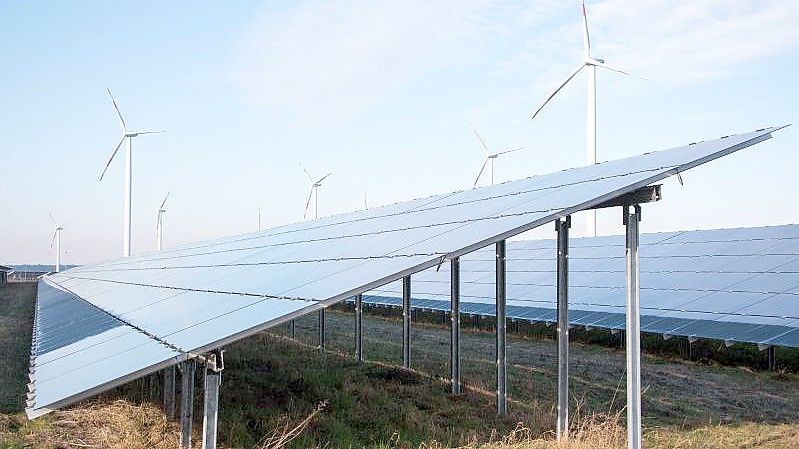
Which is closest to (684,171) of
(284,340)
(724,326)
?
(724,326)

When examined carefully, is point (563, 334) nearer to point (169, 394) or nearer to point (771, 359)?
point (169, 394)

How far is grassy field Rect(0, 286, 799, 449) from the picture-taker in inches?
465

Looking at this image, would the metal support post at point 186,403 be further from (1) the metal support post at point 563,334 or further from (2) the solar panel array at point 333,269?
(1) the metal support post at point 563,334

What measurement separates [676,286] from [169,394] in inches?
796

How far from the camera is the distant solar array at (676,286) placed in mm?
22516

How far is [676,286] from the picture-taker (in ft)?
89.8

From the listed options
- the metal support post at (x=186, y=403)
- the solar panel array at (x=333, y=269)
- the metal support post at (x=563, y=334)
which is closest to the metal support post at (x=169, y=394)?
the solar panel array at (x=333, y=269)

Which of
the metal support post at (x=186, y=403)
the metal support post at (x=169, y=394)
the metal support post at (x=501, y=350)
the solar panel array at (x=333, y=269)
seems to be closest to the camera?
the solar panel array at (x=333, y=269)

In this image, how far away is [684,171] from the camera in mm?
A: 10211

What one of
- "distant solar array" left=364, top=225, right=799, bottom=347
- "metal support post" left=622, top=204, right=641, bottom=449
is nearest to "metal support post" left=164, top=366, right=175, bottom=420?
"metal support post" left=622, top=204, right=641, bottom=449

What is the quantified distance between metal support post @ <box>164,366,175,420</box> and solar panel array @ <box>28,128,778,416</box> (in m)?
1.07

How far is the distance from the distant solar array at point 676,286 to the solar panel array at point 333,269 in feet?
25.4

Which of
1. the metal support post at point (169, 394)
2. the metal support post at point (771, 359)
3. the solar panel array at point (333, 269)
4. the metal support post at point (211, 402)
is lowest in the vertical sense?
the metal support post at point (771, 359)

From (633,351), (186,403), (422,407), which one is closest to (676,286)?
(422,407)
